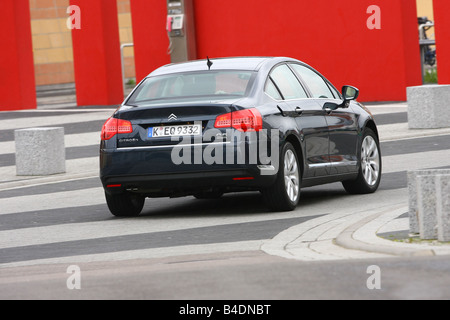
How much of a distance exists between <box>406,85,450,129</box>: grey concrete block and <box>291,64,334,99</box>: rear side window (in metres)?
6.55

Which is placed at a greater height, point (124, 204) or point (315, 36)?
point (315, 36)

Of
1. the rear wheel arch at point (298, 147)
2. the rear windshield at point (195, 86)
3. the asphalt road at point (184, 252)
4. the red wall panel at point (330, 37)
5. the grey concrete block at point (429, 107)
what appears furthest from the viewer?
the red wall panel at point (330, 37)

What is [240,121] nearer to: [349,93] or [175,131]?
[175,131]

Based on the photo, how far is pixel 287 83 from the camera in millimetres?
11219

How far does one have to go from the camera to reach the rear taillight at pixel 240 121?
33.1 feet

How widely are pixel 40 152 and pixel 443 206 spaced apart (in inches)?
342

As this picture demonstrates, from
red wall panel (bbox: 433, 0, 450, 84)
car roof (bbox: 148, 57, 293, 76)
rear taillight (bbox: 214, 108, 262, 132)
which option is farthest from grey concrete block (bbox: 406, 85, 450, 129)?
rear taillight (bbox: 214, 108, 262, 132)

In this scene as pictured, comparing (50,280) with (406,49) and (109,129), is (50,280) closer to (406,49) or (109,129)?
(109,129)

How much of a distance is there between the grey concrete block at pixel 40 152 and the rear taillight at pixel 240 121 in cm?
597

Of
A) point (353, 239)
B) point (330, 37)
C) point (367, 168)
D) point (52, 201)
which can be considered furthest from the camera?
point (330, 37)

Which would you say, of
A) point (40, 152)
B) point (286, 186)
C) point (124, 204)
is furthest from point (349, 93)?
point (40, 152)

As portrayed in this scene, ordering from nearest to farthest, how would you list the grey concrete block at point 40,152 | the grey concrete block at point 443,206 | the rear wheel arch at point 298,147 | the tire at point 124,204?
the grey concrete block at point 443,206 < the rear wheel arch at point 298,147 < the tire at point 124,204 < the grey concrete block at point 40,152

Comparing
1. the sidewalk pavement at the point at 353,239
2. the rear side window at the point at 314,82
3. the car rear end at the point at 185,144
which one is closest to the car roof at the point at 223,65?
the car rear end at the point at 185,144

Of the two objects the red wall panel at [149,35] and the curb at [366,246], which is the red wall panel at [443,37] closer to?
the red wall panel at [149,35]
